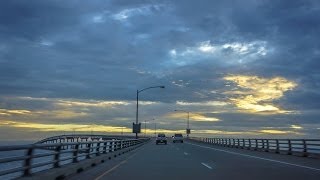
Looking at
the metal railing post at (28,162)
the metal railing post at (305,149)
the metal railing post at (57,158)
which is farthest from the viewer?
the metal railing post at (305,149)

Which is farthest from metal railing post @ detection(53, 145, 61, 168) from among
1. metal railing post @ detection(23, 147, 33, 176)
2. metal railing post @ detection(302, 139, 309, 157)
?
metal railing post @ detection(302, 139, 309, 157)

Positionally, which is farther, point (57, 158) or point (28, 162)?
point (57, 158)

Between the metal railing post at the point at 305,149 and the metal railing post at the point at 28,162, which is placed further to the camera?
the metal railing post at the point at 305,149

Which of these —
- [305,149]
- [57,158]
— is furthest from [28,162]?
[305,149]

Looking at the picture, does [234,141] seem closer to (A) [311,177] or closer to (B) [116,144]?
(B) [116,144]

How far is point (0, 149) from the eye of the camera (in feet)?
37.7

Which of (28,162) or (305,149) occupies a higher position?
(305,149)

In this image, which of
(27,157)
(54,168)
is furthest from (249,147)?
(27,157)

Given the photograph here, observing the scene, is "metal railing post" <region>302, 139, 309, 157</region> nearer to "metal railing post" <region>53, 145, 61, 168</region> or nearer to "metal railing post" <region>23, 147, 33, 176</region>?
"metal railing post" <region>53, 145, 61, 168</region>

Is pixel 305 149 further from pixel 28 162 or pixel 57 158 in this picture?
pixel 28 162

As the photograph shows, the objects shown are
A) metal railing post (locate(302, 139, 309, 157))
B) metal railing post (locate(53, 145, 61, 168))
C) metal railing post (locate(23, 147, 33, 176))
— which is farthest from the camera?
metal railing post (locate(302, 139, 309, 157))

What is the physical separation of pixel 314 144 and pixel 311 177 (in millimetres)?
16069

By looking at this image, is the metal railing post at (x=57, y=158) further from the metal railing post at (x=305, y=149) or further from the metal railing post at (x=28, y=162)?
the metal railing post at (x=305, y=149)

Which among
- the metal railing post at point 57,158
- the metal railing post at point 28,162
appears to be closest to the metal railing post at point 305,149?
the metal railing post at point 57,158
